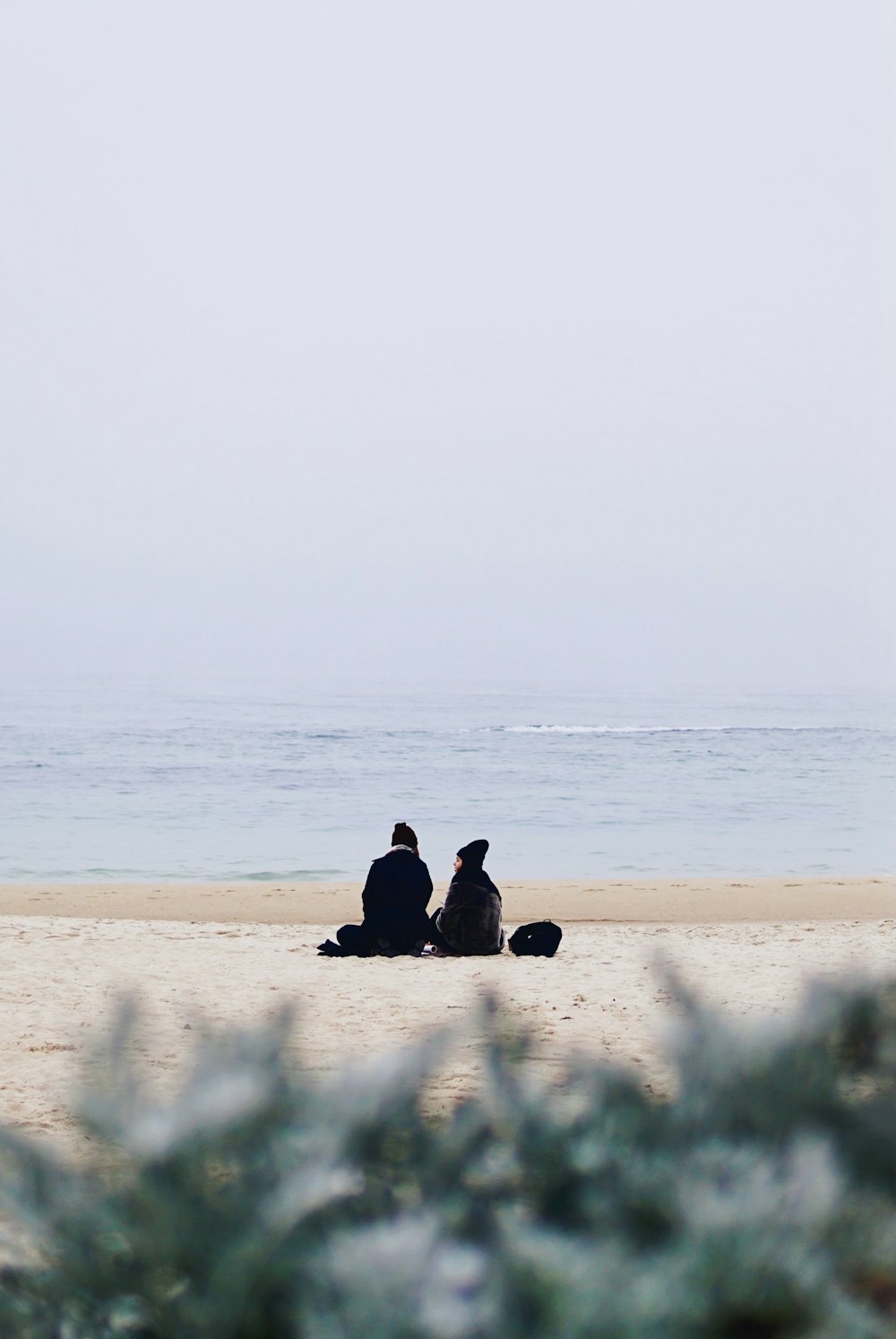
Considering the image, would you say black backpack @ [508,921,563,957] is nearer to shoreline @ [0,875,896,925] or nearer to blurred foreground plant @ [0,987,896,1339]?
shoreline @ [0,875,896,925]

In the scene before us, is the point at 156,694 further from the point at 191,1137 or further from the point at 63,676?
the point at 191,1137

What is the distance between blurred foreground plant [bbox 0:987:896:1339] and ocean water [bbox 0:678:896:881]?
15594 mm

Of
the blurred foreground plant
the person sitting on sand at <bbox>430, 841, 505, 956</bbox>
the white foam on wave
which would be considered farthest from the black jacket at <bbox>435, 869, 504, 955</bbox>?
the white foam on wave

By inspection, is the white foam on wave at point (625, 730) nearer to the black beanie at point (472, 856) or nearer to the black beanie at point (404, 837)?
the black beanie at point (404, 837)

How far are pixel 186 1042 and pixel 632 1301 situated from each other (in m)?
5.22

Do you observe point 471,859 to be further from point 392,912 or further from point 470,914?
point 392,912

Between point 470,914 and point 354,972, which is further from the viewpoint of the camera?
point 470,914

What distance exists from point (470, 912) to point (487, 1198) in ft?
25.0

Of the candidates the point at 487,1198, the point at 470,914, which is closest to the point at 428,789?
the point at 470,914

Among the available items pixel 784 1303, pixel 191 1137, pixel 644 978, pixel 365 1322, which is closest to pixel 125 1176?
pixel 191 1137

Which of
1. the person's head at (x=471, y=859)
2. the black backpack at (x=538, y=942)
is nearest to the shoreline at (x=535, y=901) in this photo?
Answer: the black backpack at (x=538, y=942)

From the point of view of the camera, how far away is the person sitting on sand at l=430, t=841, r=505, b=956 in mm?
9297

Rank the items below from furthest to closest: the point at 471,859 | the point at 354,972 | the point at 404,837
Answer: the point at 404,837
the point at 471,859
the point at 354,972

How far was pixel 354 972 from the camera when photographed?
8.62 metres
